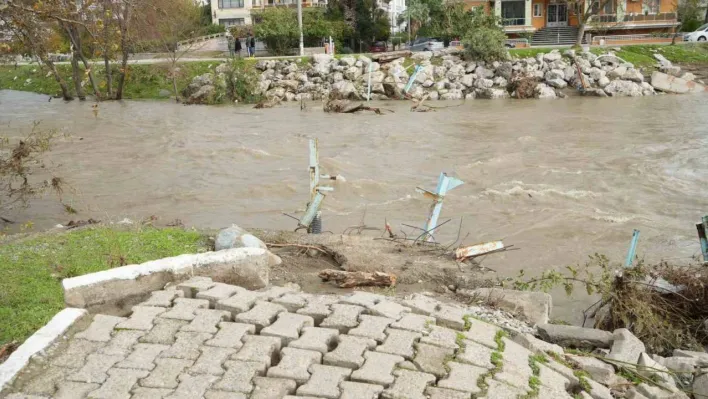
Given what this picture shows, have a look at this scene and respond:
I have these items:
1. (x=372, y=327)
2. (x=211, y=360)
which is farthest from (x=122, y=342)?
(x=372, y=327)

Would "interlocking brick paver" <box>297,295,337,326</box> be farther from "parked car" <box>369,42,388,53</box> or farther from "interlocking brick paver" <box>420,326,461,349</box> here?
"parked car" <box>369,42,388,53</box>

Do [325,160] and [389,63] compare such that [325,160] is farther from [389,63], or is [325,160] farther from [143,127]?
[389,63]

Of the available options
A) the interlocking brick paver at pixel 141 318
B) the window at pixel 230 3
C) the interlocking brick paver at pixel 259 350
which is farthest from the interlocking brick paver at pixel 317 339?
the window at pixel 230 3

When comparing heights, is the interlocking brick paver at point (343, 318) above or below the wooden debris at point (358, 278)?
above

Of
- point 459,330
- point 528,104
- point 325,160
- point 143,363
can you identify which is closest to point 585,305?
point 459,330

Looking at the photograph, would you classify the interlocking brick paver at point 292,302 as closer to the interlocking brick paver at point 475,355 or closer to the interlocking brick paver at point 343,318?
the interlocking brick paver at point 343,318

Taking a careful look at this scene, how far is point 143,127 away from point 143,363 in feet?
66.2

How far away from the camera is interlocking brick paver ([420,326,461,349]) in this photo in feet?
14.0

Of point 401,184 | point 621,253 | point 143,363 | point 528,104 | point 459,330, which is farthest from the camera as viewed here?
point 528,104

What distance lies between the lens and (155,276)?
5.27 m

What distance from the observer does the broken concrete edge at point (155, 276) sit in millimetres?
4969

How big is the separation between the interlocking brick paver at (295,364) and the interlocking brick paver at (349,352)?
0.29 ft

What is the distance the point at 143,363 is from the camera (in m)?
4.04

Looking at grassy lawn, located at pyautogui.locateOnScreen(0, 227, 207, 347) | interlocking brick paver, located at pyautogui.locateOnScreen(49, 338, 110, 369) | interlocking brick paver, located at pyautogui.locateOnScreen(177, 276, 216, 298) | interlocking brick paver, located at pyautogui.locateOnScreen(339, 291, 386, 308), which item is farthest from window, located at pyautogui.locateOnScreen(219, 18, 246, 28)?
interlocking brick paver, located at pyautogui.locateOnScreen(49, 338, 110, 369)
